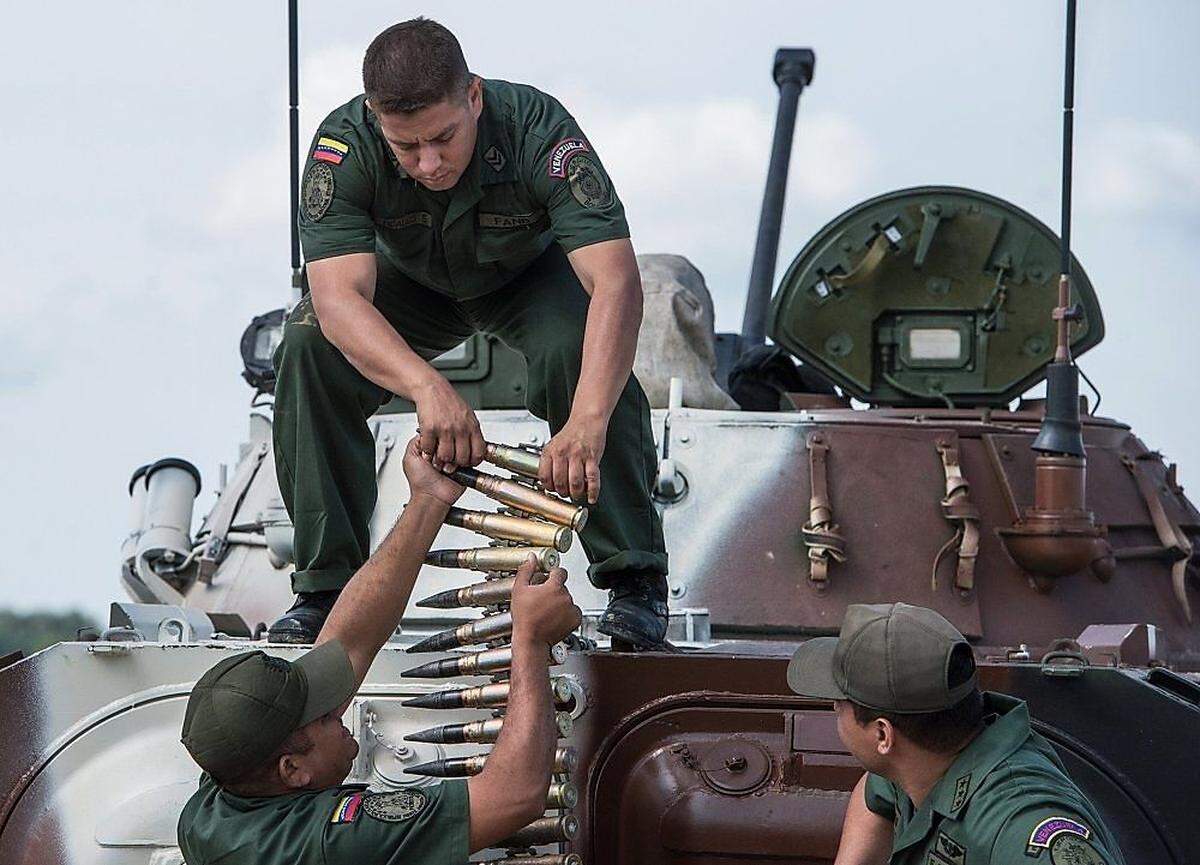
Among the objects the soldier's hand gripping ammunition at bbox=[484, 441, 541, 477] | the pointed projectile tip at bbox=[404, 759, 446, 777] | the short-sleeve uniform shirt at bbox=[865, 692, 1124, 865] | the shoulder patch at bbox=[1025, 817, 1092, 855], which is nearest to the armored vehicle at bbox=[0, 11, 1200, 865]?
the pointed projectile tip at bbox=[404, 759, 446, 777]

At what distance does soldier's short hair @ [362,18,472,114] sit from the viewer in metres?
4.53

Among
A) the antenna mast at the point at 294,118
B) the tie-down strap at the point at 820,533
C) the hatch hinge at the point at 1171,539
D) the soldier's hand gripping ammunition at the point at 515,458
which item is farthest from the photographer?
the hatch hinge at the point at 1171,539

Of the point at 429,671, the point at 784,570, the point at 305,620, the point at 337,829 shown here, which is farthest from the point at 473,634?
the point at 784,570

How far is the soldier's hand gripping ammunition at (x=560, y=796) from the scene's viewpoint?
458cm

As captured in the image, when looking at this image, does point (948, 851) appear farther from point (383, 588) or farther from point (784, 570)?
point (784, 570)

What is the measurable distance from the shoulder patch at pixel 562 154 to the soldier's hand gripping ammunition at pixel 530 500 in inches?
32.9

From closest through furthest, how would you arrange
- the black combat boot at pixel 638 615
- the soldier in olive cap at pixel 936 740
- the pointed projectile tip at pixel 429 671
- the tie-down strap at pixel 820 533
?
the soldier in olive cap at pixel 936 740 < the pointed projectile tip at pixel 429 671 < the black combat boot at pixel 638 615 < the tie-down strap at pixel 820 533

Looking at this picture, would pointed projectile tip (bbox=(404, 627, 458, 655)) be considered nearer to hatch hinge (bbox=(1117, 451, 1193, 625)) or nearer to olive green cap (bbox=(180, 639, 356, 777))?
olive green cap (bbox=(180, 639, 356, 777))

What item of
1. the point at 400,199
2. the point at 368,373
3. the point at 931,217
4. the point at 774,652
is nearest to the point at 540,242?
the point at 400,199

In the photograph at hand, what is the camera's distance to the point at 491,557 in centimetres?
483

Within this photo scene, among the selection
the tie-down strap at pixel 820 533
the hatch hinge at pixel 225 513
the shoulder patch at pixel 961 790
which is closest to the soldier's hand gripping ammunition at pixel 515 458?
the shoulder patch at pixel 961 790

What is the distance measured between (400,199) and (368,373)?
1.85 feet

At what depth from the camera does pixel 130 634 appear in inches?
207

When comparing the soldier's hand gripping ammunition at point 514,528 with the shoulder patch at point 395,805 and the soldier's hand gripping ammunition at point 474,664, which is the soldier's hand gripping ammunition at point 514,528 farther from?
the shoulder patch at point 395,805
